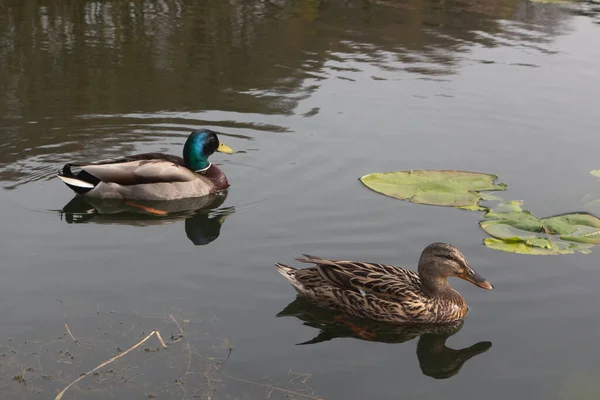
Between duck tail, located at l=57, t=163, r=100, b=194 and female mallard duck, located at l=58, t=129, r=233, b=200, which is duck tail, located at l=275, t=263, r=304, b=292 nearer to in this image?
female mallard duck, located at l=58, t=129, r=233, b=200

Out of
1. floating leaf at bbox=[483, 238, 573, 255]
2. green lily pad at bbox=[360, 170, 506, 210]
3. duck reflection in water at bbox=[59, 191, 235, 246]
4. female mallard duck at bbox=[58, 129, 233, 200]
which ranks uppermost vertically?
floating leaf at bbox=[483, 238, 573, 255]

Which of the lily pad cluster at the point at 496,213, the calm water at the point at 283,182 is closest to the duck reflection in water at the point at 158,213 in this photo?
the calm water at the point at 283,182

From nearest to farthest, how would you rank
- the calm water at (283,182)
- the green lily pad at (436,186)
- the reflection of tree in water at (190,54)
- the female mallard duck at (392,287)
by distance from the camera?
1. the calm water at (283,182)
2. the female mallard duck at (392,287)
3. the green lily pad at (436,186)
4. the reflection of tree in water at (190,54)

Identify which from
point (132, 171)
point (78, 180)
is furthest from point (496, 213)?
point (78, 180)

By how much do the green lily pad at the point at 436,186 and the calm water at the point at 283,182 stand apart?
0.39 feet

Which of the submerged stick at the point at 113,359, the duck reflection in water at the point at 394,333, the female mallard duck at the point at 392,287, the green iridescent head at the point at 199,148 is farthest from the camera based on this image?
the green iridescent head at the point at 199,148

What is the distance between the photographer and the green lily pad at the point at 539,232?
8297 millimetres

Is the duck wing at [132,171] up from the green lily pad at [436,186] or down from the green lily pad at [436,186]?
down

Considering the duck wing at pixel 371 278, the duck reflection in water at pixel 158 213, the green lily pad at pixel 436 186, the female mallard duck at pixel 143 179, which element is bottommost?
the duck reflection in water at pixel 158 213

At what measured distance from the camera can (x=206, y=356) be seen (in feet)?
21.3

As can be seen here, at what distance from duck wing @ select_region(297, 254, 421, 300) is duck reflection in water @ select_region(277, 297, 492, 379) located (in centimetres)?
24

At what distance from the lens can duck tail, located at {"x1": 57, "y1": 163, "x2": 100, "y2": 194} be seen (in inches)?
380

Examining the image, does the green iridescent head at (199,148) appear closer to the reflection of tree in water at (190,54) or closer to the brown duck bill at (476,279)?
the reflection of tree in water at (190,54)

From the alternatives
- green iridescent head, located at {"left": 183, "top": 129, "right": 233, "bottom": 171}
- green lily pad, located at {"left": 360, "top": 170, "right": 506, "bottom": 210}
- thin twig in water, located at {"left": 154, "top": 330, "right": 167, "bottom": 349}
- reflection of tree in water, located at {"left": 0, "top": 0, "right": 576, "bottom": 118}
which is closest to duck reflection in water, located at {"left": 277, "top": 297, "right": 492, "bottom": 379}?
thin twig in water, located at {"left": 154, "top": 330, "right": 167, "bottom": 349}
